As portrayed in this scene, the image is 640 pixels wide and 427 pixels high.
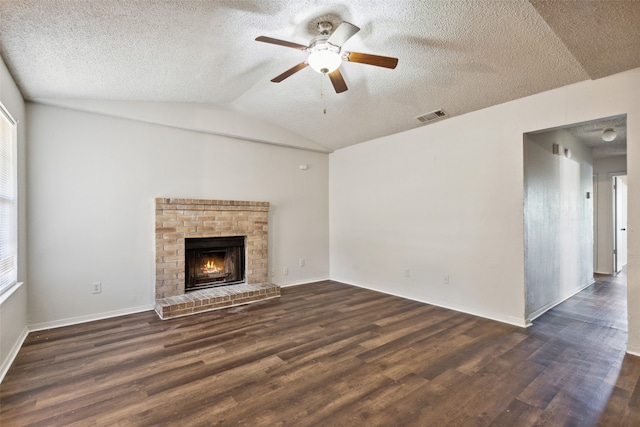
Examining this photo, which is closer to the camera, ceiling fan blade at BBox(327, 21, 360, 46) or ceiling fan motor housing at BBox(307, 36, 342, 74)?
ceiling fan blade at BBox(327, 21, 360, 46)

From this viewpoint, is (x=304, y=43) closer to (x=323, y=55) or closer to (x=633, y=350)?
(x=323, y=55)

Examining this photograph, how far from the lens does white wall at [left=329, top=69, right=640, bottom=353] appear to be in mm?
→ 2926

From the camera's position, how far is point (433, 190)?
4.33 meters

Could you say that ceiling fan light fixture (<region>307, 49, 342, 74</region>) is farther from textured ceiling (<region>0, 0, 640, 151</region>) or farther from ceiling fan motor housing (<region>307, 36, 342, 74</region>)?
textured ceiling (<region>0, 0, 640, 151</region>)

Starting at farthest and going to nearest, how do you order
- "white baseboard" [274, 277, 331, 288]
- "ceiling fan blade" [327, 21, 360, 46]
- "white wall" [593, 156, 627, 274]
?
"white wall" [593, 156, 627, 274], "white baseboard" [274, 277, 331, 288], "ceiling fan blade" [327, 21, 360, 46]

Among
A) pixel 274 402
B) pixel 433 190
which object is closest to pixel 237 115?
pixel 433 190

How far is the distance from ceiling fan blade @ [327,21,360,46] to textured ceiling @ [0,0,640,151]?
0.94 ft

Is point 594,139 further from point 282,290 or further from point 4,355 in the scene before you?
point 4,355

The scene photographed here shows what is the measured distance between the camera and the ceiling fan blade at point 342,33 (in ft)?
6.82

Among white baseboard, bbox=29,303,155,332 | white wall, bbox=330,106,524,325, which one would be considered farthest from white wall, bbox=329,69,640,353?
white baseboard, bbox=29,303,155,332

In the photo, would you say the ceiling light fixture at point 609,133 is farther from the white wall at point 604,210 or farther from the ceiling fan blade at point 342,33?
the ceiling fan blade at point 342,33

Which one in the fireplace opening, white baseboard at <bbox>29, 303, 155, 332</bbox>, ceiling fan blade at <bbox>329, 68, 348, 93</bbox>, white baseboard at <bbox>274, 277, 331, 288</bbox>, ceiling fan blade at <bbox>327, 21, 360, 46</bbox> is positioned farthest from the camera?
white baseboard at <bbox>274, 277, 331, 288</bbox>

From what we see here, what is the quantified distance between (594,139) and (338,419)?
234 inches

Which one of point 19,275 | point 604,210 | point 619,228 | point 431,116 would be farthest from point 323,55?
point 619,228
